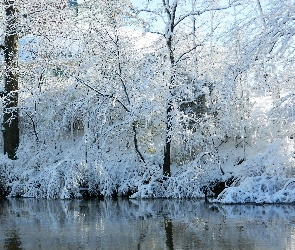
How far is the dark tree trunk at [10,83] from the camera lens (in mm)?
21812

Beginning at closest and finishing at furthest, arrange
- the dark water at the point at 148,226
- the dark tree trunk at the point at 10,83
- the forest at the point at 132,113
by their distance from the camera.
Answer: the dark water at the point at 148,226
the forest at the point at 132,113
the dark tree trunk at the point at 10,83

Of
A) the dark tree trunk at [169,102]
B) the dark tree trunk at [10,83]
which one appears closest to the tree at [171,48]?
the dark tree trunk at [169,102]

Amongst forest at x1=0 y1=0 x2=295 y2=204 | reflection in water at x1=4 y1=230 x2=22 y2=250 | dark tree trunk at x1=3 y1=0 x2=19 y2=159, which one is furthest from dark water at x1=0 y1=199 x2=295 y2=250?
dark tree trunk at x1=3 y1=0 x2=19 y2=159

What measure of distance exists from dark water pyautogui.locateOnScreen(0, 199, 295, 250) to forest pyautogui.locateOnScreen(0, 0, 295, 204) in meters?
1.98

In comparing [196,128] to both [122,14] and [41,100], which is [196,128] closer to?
[122,14]

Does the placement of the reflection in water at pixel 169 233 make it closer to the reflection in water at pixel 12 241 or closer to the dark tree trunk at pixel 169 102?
the reflection in water at pixel 12 241

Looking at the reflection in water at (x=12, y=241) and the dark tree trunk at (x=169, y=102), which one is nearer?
the reflection in water at (x=12, y=241)

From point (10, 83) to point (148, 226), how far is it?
12956mm

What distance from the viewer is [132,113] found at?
18.5 m

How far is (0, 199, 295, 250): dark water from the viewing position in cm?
920

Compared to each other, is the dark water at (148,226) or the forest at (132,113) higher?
the forest at (132,113)

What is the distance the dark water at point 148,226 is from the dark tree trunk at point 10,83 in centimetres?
588

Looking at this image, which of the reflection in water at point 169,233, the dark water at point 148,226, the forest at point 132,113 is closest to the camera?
the reflection in water at point 169,233

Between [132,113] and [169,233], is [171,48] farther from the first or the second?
[169,233]
